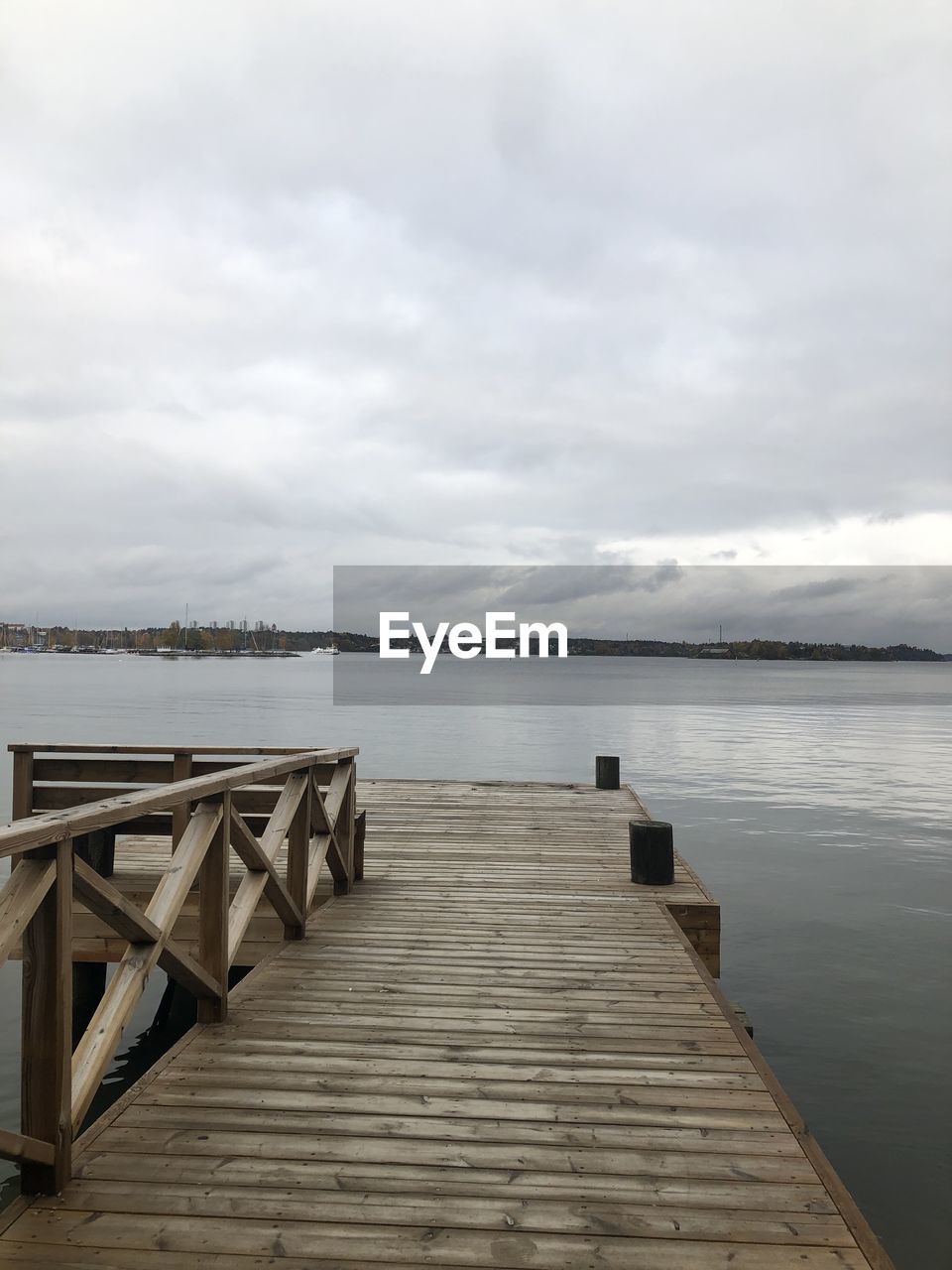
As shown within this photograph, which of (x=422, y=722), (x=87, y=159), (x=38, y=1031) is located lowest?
(x=422, y=722)

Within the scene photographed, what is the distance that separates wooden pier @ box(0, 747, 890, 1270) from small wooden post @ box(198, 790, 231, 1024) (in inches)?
0.7

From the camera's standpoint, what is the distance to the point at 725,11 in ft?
49.9

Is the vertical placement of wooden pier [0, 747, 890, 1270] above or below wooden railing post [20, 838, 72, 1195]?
below

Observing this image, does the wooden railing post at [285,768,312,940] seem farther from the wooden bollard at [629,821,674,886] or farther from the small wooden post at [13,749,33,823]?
the wooden bollard at [629,821,674,886]

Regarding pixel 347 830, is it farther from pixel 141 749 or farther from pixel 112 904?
pixel 112 904

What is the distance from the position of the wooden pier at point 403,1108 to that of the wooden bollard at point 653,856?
1.39 meters

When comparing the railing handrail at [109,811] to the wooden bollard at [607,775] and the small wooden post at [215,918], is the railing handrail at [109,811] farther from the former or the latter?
the wooden bollard at [607,775]

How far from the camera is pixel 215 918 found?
4047 mm

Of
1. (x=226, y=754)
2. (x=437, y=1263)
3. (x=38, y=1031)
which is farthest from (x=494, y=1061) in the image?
(x=226, y=754)

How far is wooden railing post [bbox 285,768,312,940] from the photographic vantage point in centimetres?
544

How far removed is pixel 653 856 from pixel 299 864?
3177 millimetres

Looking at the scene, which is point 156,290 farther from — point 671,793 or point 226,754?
point 226,754

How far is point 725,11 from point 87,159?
47.7ft

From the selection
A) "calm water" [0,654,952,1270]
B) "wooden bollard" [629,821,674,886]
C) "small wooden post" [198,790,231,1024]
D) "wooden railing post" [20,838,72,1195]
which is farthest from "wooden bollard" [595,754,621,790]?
"wooden railing post" [20,838,72,1195]
